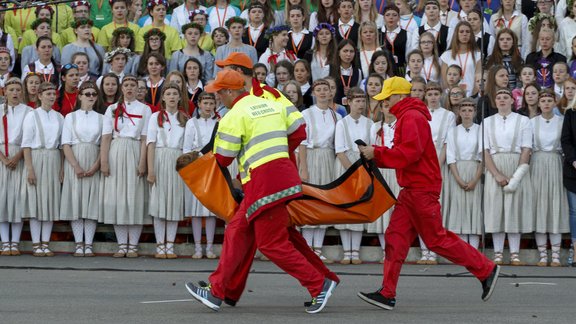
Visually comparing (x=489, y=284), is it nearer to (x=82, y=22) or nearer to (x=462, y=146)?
(x=462, y=146)

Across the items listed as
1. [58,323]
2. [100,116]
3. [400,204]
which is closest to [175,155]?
[100,116]

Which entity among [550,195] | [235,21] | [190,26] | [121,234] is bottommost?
[121,234]

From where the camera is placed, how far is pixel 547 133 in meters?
17.5

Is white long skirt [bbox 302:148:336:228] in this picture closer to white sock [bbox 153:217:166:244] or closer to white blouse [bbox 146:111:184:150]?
white blouse [bbox 146:111:184:150]

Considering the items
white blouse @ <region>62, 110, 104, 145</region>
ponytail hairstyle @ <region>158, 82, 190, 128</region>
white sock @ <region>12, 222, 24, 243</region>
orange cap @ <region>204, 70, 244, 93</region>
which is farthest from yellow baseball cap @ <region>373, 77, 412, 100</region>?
white sock @ <region>12, 222, 24, 243</region>

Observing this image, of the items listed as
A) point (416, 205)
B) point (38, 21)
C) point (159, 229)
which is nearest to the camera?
point (416, 205)

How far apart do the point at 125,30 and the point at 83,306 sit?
30.6 feet

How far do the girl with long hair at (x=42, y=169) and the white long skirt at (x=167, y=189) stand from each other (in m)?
1.31

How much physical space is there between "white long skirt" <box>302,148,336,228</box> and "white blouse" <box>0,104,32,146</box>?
3865 millimetres

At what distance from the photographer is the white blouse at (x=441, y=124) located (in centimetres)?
1762

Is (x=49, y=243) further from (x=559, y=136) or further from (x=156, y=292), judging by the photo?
(x=559, y=136)

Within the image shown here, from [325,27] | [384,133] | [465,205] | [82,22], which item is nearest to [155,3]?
[82,22]

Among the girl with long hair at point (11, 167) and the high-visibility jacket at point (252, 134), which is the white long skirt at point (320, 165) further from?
the high-visibility jacket at point (252, 134)

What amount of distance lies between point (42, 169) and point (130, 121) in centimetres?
134
